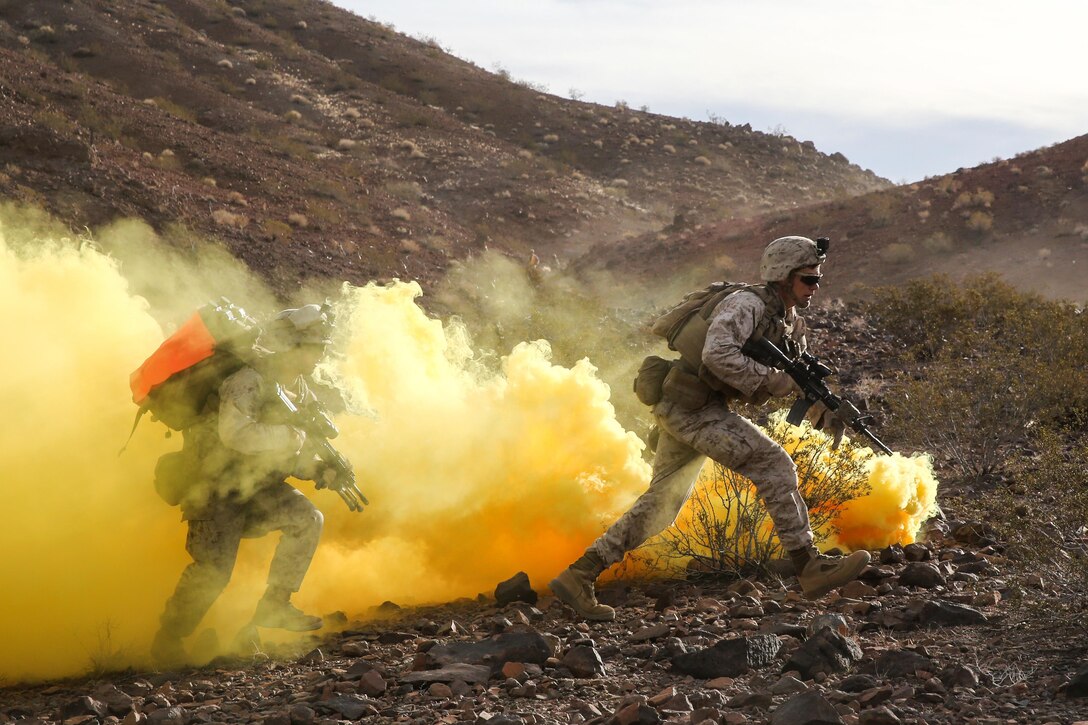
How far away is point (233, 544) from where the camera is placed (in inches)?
224

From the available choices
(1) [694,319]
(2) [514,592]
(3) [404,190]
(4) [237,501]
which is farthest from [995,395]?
(3) [404,190]

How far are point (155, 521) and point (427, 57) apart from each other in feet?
168

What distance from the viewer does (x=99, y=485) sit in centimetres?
602

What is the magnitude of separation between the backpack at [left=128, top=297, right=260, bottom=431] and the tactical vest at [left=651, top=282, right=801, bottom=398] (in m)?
2.20

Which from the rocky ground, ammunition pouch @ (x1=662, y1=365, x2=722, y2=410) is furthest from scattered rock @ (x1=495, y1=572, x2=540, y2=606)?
ammunition pouch @ (x1=662, y1=365, x2=722, y2=410)

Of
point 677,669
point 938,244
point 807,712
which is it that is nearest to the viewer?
point 807,712

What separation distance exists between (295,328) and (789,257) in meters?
2.62

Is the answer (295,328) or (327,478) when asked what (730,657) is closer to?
(327,478)

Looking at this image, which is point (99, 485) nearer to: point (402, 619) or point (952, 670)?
point (402, 619)

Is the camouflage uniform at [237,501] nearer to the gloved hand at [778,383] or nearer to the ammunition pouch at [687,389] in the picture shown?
the ammunition pouch at [687,389]

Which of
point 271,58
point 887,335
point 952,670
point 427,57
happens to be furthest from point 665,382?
point 427,57

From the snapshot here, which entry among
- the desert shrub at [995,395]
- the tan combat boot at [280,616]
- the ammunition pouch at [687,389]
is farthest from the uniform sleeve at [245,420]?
the desert shrub at [995,395]

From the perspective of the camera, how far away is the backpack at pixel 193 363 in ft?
17.9

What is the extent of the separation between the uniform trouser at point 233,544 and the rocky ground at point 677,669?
340 millimetres
